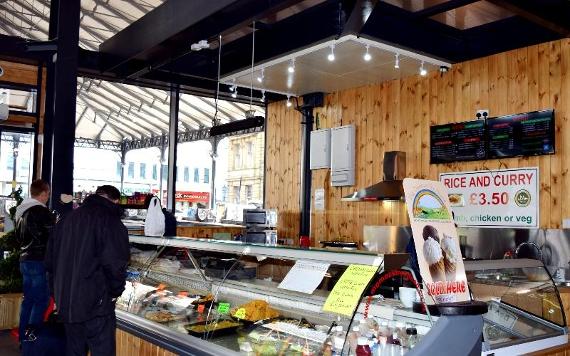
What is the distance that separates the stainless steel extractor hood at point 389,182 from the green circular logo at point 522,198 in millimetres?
1402

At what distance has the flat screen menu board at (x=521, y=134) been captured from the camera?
228 inches

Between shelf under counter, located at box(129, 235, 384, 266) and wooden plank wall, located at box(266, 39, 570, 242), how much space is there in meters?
3.83

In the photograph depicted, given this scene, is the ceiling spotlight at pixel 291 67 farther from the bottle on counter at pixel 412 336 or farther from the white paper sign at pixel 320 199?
the bottle on counter at pixel 412 336

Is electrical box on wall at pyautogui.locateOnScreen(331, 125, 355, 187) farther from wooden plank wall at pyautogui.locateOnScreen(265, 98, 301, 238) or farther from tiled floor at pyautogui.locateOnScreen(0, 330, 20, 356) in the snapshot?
tiled floor at pyautogui.locateOnScreen(0, 330, 20, 356)

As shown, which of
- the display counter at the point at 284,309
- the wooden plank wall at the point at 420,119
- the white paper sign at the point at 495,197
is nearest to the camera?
the display counter at the point at 284,309

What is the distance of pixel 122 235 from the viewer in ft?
11.1

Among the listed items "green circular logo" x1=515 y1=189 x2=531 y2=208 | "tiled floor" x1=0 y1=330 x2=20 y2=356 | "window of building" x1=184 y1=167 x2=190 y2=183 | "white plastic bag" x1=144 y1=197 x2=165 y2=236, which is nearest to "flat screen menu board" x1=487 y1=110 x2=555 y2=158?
"green circular logo" x1=515 y1=189 x2=531 y2=208

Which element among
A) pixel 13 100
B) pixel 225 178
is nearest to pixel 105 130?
pixel 225 178

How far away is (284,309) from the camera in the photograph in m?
3.41

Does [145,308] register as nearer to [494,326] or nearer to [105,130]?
[494,326]

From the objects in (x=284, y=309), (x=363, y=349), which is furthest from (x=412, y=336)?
(x=284, y=309)

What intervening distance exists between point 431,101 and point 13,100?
5836mm

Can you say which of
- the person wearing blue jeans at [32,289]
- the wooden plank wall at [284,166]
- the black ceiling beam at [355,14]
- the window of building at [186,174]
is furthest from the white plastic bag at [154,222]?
the window of building at [186,174]

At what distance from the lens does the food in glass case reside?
3.40 m
